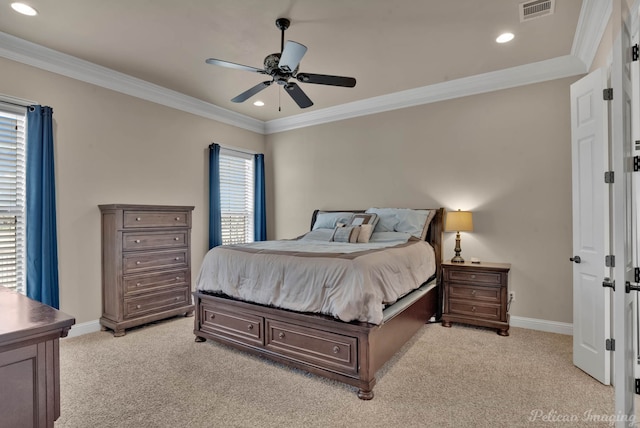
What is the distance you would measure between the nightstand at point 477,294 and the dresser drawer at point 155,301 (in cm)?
311

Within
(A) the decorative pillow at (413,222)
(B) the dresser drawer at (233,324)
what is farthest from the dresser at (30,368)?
(A) the decorative pillow at (413,222)

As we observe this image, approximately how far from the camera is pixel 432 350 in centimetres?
300

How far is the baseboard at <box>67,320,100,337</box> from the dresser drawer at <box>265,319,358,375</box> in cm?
218

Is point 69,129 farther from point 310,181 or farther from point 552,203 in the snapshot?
point 552,203

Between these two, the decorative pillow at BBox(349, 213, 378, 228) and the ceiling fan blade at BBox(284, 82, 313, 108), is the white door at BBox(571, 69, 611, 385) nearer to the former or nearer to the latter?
the decorative pillow at BBox(349, 213, 378, 228)

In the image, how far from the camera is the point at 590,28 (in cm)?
275

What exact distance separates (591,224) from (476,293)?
137 cm

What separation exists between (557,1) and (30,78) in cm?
468

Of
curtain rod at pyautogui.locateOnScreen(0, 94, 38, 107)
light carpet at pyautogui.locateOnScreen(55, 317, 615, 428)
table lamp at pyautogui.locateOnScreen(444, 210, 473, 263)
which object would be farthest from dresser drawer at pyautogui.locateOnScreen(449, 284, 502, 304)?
curtain rod at pyautogui.locateOnScreen(0, 94, 38, 107)

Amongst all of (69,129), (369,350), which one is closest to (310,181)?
(69,129)

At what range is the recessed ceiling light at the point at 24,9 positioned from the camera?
8.25 ft

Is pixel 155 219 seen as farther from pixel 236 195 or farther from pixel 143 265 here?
pixel 236 195

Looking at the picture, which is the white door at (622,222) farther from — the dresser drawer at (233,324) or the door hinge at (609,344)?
the dresser drawer at (233,324)

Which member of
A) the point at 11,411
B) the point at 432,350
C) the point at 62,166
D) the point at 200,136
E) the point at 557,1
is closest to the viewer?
the point at 11,411
